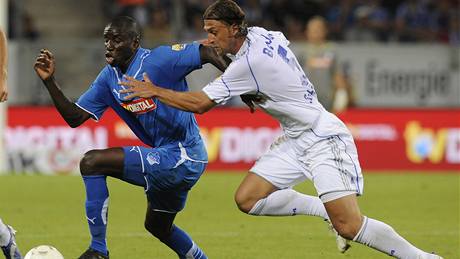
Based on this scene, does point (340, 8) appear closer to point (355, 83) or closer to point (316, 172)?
point (355, 83)

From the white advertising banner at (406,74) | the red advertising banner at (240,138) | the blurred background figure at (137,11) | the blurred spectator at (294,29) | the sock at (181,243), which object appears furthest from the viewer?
the blurred spectator at (294,29)

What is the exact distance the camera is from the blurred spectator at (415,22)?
21.2 m

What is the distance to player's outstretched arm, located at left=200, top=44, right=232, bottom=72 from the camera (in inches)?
311

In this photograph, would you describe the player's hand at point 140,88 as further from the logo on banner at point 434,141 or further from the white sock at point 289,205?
the logo on banner at point 434,141

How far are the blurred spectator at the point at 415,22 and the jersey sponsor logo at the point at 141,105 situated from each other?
1392 centimetres

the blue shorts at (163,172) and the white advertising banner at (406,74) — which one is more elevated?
the blue shorts at (163,172)

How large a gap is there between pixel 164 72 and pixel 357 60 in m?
12.1

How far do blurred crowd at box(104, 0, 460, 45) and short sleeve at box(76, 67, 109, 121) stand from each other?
465 inches

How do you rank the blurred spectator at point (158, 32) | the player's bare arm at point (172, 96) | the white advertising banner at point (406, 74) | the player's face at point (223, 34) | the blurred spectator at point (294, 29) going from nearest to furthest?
the player's bare arm at point (172, 96), the player's face at point (223, 34), the blurred spectator at point (158, 32), the white advertising banner at point (406, 74), the blurred spectator at point (294, 29)

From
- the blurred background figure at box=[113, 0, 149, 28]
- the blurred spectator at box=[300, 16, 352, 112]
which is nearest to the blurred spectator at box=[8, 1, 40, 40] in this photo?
the blurred background figure at box=[113, 0, 149, 28]

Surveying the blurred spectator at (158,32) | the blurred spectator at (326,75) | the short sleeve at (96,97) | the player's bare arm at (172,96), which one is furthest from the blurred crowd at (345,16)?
the player's bare arm at (172,96)

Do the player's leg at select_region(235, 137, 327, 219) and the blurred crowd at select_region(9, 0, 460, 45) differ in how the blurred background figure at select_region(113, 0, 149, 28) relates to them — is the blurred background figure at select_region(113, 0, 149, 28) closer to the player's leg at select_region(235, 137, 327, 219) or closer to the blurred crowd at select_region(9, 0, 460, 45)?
the blurred crowd at select_region(9, 0, 460, 45)

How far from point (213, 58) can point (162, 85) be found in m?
0.46

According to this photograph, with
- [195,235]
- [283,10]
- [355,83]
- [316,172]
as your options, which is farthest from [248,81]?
[283,10]
